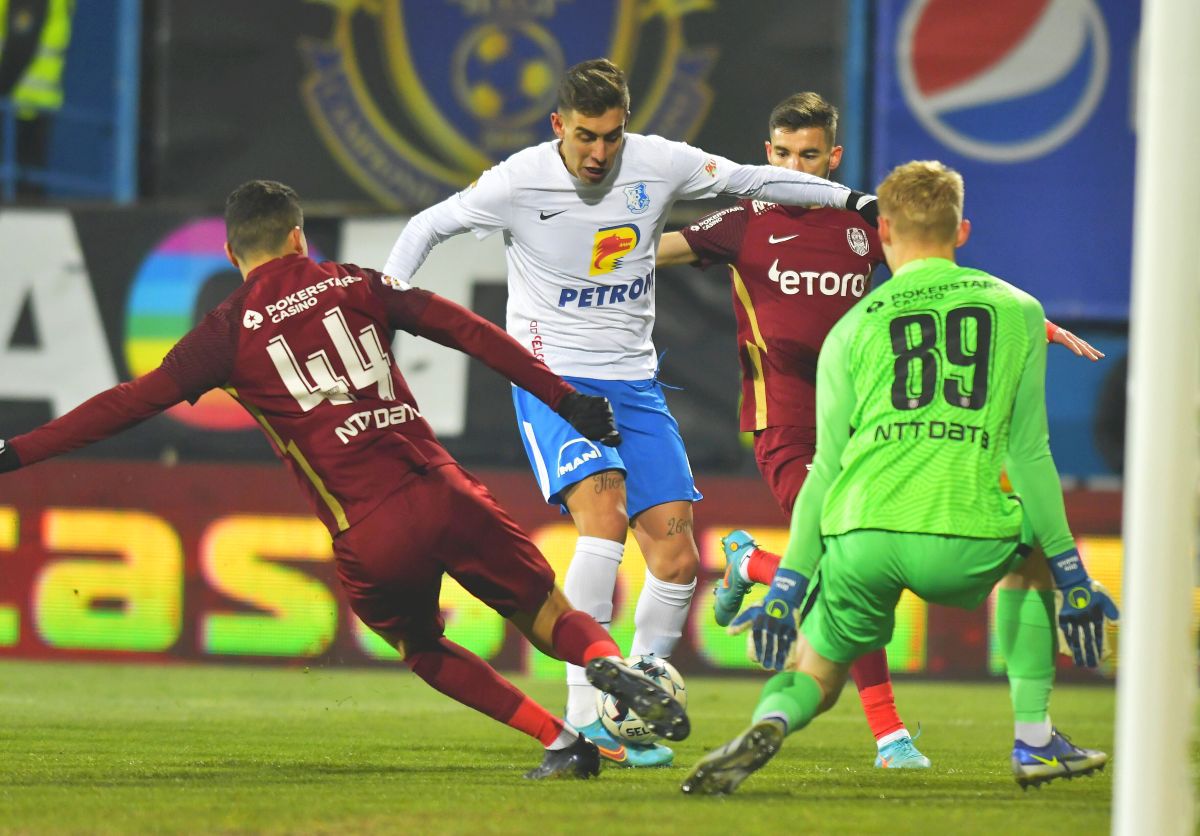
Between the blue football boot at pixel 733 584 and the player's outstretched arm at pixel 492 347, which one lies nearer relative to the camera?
the player's outstretched arm at pixel 492 347

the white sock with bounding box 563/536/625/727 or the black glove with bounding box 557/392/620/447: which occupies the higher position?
the black glove with bounding box 557/392/620/447

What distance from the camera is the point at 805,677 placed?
432 centimetres

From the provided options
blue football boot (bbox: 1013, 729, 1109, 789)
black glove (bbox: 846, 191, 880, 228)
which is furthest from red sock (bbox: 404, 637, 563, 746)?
black glove (bbox: 846, 191, 880, 228)

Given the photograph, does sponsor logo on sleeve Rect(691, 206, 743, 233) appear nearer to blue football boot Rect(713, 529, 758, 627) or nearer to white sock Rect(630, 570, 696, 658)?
blue football boot Rect(713, 529, 758, 627)

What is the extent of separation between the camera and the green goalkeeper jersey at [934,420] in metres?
4.12

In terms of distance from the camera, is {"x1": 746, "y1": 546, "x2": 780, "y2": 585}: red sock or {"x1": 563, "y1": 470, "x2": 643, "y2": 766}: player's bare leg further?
{"x1": 746, "y1": 546, "x2": 780, "y2": 585}: red sock

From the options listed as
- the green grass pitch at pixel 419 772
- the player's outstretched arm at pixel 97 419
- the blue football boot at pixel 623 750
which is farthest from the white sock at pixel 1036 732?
the player's outstretched arm at pixel 97 419

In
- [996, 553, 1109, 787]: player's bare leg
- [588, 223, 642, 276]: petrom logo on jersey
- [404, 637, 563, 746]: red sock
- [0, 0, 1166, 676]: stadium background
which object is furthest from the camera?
[0, 0, 1166, 676]: stadium background

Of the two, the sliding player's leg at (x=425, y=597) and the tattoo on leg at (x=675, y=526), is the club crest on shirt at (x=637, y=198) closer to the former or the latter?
the tattoo on leg at (x=675, y=526)

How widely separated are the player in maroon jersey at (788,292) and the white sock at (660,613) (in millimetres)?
208

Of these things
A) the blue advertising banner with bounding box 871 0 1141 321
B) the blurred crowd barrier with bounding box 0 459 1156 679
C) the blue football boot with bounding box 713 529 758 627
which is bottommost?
the blurred crowd barrier with bounding box 0 459 1156 679

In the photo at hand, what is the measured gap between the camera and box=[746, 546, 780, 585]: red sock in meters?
5.79

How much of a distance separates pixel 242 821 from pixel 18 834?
0.49 metres

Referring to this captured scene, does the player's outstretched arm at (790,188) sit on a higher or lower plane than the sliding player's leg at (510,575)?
higher
